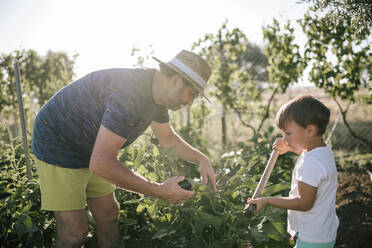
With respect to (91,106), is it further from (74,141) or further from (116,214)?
(116,214)

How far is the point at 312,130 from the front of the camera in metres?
1.68

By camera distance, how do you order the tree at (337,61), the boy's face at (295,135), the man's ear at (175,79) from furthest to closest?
the tree at (337,61) < the man's ear at (175,79) < the boy's face at (295,135)

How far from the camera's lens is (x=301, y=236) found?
1.71 meters

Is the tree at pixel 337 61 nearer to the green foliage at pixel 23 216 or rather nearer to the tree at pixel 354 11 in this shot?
the tree at pixel 354 11

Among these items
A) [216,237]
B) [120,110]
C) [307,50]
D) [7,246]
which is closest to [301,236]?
[216,237]

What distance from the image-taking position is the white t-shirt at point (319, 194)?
1598 mm

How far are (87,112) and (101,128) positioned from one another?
313 millimetres

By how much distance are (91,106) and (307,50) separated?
3.76m

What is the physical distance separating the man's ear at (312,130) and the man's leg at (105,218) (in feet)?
4.96

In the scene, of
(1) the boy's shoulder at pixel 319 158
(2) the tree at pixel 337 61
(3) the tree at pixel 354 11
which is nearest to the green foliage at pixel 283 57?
(2) the tree at pixel 337 61

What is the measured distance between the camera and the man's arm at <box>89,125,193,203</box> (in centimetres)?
163

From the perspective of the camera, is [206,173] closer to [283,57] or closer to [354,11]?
[354,11]

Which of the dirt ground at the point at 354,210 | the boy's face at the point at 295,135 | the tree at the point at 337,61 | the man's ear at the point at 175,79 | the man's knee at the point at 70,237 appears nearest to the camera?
the boy's face at the point at 295,135

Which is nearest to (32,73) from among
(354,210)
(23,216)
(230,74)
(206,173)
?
(230,74)
